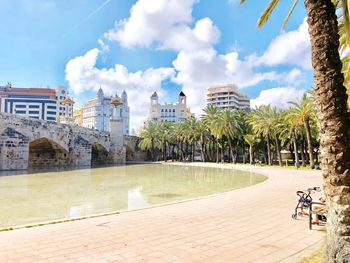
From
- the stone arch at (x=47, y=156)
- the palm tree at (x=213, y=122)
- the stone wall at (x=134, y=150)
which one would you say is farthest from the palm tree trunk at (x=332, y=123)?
the stone wall at (x=134, y=150)

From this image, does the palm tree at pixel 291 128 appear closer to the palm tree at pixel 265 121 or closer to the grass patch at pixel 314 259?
the palm tree at pixel 265 121

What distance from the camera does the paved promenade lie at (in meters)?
4.77

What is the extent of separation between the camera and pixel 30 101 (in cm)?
11538

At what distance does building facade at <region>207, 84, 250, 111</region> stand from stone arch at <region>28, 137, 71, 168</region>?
73.2 meters

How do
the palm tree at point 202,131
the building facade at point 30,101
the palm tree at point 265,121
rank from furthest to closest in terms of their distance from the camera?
the building facade at point 30,101, the palm tree at point 202,131, the palm tree at point 265,121

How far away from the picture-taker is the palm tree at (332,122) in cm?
354

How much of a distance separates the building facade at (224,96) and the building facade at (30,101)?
6044 cm

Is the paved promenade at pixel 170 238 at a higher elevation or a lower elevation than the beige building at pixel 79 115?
lower

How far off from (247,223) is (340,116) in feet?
13.5

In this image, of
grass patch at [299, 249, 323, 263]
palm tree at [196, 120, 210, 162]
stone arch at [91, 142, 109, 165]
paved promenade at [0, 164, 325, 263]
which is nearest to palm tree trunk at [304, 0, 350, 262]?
grass patch at [299, 249, 323, 263]

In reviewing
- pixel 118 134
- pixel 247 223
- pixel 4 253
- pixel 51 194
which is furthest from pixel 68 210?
pixel 118 134

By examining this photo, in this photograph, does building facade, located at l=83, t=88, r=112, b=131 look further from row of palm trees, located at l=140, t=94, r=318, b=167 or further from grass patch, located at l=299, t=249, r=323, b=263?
grass patch, located at l=299, t=249, r=323, b=263

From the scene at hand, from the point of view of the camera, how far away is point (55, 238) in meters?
5.71

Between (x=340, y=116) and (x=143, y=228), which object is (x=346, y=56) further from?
(x=143, y=228)
